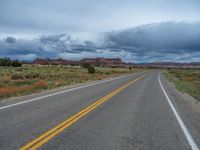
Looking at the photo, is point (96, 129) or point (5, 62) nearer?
point (96, 129)

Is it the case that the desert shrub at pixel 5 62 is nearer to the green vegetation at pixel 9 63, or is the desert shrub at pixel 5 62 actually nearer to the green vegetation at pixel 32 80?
the green vegetation at pixel 9 63

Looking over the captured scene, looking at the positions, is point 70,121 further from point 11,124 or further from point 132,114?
point 132,114

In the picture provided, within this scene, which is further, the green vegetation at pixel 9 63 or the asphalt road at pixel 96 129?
the green vegetation at pixel 9 63

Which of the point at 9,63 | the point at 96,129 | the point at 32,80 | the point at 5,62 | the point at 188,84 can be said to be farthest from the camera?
the point at 5,62

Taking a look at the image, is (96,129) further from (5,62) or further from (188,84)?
(5,62)

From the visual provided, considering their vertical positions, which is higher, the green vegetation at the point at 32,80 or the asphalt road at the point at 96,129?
the asphalt road at the point at 96,129

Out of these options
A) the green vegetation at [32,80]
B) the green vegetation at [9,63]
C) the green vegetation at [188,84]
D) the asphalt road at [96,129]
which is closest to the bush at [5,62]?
the green vegetation at [9,63]

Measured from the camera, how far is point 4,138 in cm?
534

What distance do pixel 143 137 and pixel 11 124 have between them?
12.8ft

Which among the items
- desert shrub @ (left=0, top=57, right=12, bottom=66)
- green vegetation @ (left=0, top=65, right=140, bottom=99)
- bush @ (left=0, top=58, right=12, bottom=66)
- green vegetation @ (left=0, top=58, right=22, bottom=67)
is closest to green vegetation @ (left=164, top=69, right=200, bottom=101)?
Answer: green vegetation @ (left=0, top=65, right=140, bottom=99)

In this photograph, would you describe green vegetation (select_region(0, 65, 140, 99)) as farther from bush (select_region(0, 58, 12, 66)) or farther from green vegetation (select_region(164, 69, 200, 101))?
bush (select_region(0, 58, 12, 66))

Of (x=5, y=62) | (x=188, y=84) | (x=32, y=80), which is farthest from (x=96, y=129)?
(x=5, y=62)

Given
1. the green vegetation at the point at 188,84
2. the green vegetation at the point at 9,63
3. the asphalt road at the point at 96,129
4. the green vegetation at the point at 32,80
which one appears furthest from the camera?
the green vegetation at the point at 9,63

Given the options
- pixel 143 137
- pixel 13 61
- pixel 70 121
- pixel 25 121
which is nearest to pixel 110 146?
pixel 143 137
